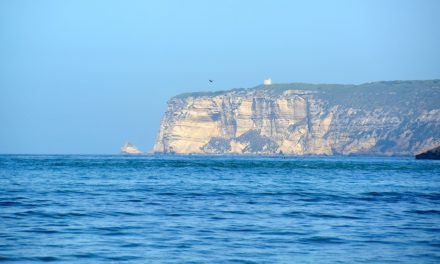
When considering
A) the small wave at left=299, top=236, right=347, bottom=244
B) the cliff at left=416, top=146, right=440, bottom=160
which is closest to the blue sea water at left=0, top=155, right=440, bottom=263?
the small wave at left=299, top=236, right=347, bottom=244

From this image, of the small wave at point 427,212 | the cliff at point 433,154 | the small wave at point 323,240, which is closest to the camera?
the small wave at point 323,240

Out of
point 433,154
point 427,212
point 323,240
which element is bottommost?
point 433,154

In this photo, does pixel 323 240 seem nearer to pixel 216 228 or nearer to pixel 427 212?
pixel 216 228

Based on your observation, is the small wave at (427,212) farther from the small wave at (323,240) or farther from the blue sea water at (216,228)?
the small wave at (323,240)

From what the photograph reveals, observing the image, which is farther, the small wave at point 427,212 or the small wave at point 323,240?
the small wave at point 427,212

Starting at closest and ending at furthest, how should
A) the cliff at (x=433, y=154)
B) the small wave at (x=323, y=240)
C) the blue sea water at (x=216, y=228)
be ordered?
the blue sea water at (x=216, y=228) → the small wave at (x=323, y=240) → the cliff at (x=433, y=154)

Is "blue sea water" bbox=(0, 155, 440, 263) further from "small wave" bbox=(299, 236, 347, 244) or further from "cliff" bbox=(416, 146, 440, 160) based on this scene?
"cliff" bbox=(416, 146, 440, 160)

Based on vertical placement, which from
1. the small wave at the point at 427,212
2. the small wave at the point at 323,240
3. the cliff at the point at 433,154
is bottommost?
the cliff at the point at 433,154

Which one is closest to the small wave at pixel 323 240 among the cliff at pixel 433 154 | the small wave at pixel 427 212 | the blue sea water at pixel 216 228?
the blue sea water at pixel 216 228

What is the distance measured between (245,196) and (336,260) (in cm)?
2127

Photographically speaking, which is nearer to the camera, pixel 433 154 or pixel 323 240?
pixel 323 240

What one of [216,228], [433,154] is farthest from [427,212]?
[433,154]

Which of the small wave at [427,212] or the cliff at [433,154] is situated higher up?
the small wave at [427,212]

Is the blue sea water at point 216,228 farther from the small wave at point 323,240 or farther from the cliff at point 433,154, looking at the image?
the cliff at point 433,154
